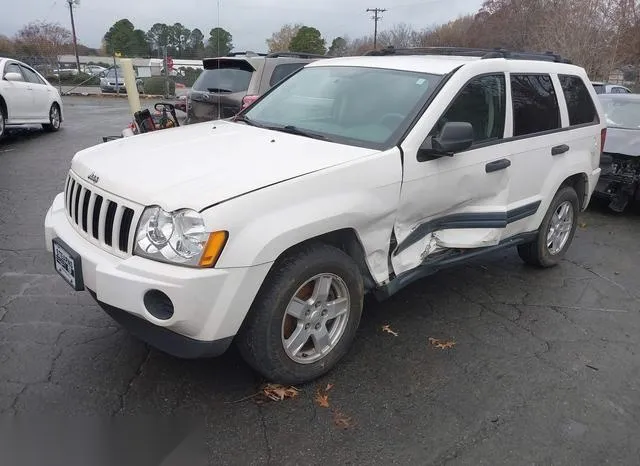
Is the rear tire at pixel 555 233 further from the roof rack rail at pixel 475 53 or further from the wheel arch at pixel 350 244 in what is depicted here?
the wheel arch at pixel 350 244

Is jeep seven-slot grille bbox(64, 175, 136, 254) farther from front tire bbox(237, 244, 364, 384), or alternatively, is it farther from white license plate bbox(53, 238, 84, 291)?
front tire bbox(237, 244, 364, 384)

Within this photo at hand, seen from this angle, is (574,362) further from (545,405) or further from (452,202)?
(452,202)

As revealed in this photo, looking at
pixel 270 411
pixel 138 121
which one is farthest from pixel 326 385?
pixel 138 121

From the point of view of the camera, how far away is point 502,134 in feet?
13.6

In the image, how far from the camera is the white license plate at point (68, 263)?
295cm

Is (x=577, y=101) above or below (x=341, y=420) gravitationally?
above

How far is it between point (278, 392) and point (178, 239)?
1.08 meters

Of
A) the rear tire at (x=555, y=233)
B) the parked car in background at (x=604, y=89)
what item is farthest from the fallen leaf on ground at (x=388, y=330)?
the parked car in background at (x=604, y=89)

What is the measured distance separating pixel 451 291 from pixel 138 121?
4.48 metres

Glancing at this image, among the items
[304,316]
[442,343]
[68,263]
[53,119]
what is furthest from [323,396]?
[53,119]

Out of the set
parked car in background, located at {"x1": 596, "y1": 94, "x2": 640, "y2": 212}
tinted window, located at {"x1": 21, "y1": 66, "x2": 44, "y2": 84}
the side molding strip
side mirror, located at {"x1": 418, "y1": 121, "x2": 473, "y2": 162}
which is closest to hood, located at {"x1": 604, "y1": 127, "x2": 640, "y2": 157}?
parked car in background, located at {"x1": 596, "y1": 94, "x2": 640, "y2": 212}

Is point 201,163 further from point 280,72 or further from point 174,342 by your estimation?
point 280,72

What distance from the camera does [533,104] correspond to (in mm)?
4488

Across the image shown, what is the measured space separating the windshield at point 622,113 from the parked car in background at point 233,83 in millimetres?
4671
